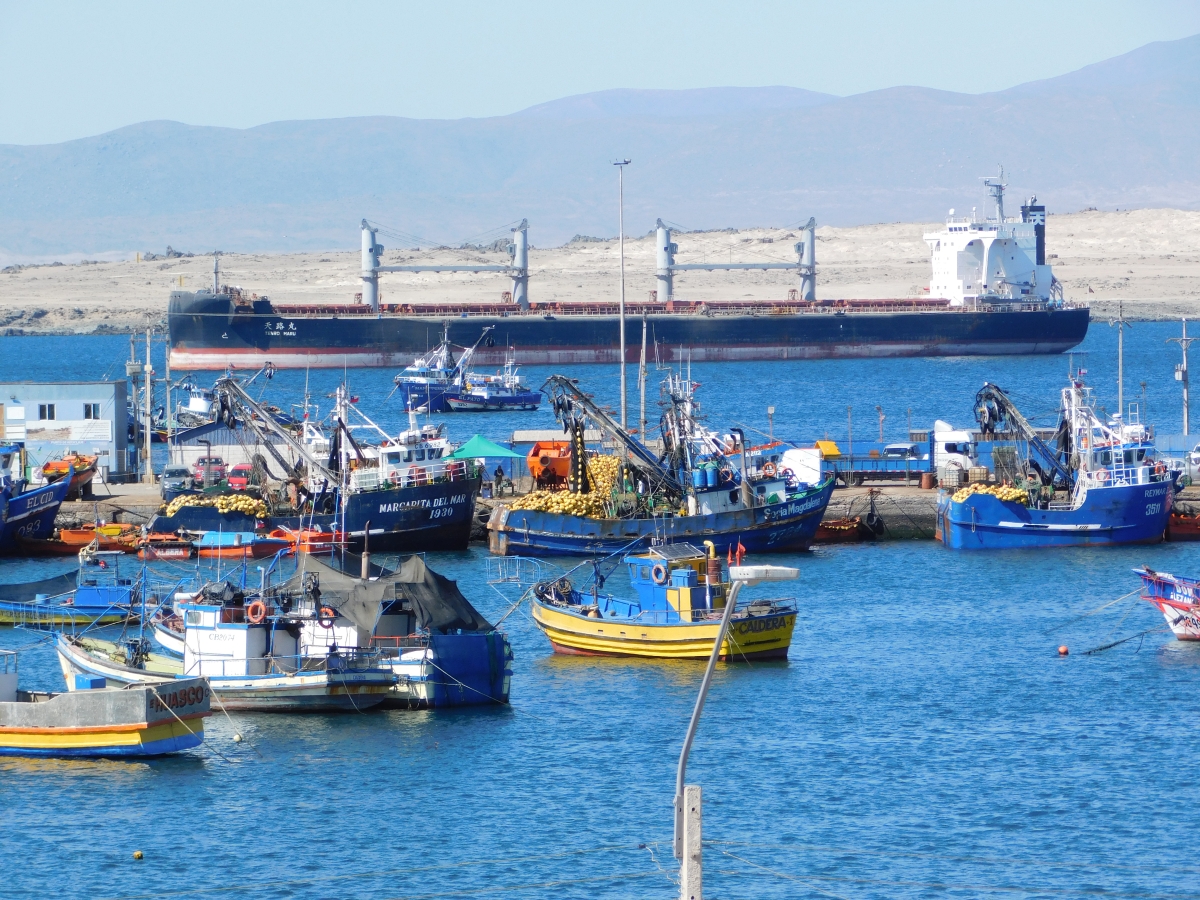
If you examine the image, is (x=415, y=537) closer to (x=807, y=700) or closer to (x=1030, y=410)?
(x=807, y=700)

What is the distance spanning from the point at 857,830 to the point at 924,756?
13.0 ft

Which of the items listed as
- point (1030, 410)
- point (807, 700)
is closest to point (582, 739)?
point (807, 700)

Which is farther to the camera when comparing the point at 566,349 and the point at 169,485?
the point at 566,349

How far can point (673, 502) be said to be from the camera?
49062mm

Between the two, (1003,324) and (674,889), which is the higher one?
(1003,324)

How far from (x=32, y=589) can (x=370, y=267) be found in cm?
10357

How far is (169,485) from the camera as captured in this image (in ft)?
173

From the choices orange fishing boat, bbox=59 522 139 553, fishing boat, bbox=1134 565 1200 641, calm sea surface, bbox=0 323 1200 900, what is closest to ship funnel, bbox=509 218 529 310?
orange fishing boat, bbox=59 522 139 553

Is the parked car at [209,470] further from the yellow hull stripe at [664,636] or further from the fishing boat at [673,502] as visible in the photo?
the yellow hull stripe at [664,636]

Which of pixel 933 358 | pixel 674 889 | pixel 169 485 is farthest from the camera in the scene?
pixel 933 358

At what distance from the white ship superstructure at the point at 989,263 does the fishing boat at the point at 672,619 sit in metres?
101

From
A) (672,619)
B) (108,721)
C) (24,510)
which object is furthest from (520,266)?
(108,721)

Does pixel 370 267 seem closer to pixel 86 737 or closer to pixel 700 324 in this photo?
pixel 700 324

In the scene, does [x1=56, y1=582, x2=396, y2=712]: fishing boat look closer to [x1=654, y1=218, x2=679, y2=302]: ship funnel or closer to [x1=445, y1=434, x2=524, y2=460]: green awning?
[x1=445, y1=434, x2=524, y2=460]: green awning
